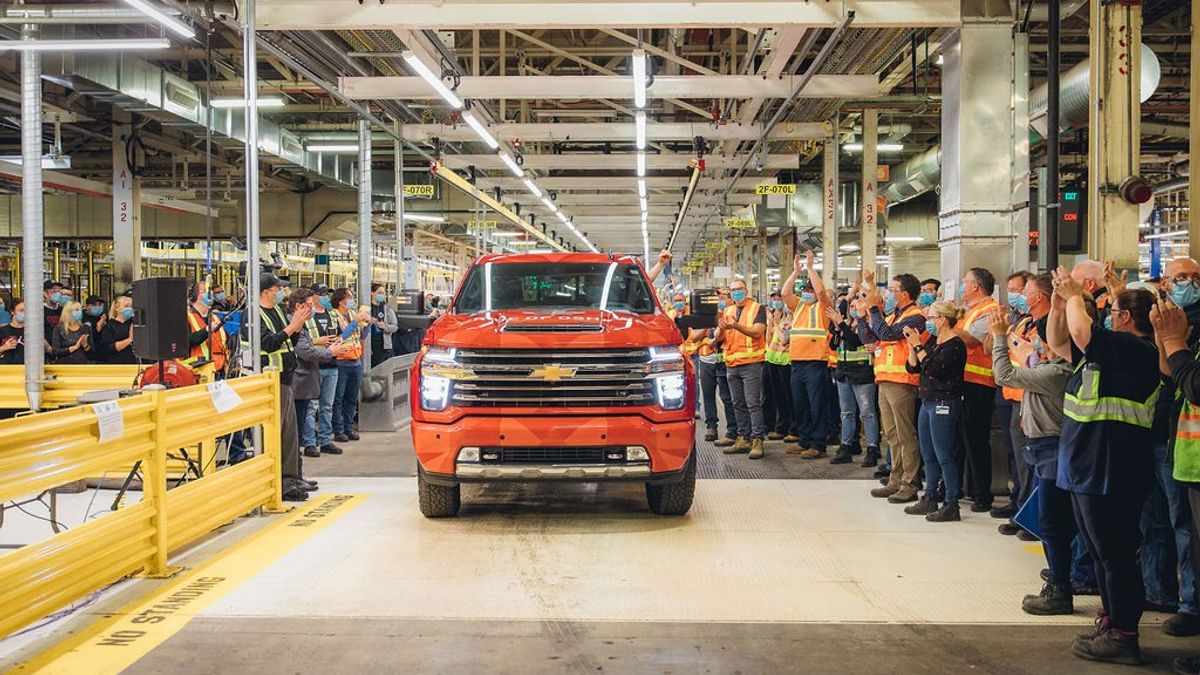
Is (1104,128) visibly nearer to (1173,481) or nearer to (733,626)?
(1173,481)

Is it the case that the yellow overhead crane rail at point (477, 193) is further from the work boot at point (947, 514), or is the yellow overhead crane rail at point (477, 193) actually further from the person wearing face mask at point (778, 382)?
the work boot at point (947, 514)

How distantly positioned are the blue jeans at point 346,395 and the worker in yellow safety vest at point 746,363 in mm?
4420

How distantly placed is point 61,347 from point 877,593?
33.2 ft

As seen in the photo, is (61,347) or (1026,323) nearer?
(1026,323)

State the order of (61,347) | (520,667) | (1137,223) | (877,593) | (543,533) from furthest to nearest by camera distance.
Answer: (61,347)
(1137,223)
(543,533)
(877,593)
(520,667)

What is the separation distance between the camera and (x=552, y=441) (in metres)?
6.32

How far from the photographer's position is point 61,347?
11.3 m

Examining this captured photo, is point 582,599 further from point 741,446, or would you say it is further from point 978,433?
point 741,446

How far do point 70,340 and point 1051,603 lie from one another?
10.9 m

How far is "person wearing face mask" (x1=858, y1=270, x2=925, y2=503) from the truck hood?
73.7 inches

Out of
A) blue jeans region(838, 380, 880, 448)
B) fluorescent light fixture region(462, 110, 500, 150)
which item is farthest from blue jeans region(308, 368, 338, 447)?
blue jeans region(838, 380, 880, 448)

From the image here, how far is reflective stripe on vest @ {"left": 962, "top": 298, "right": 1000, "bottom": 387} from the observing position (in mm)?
7008

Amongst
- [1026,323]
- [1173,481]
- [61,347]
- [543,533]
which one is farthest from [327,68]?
[1173,481]

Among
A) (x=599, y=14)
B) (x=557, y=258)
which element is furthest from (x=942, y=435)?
(x=599, y=14)
